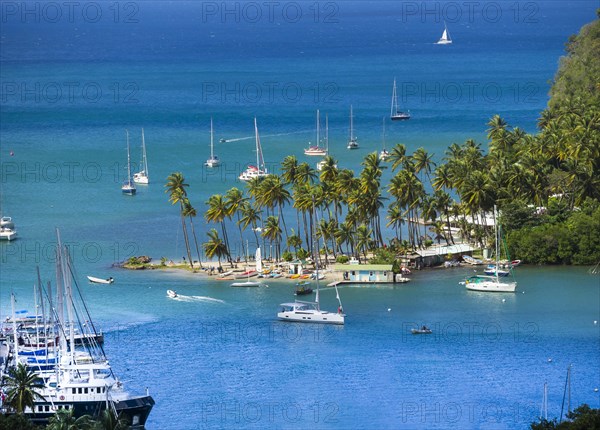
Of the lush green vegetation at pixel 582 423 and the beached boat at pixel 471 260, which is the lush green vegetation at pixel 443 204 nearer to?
the beached boat at pixel 471 260

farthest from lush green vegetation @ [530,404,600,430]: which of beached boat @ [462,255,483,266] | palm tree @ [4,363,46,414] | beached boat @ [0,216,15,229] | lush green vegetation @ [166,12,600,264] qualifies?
beached boat @ [0,216,15,229]

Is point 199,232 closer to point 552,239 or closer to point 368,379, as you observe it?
point 552,239

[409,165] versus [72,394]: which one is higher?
[409,165]

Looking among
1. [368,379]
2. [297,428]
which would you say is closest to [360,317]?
[368,379]

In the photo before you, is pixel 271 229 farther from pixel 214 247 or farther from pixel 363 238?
pixel 363 238

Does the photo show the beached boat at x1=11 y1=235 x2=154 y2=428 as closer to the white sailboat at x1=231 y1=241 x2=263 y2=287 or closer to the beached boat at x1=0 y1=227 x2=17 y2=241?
the white sailboat at x1=231 y1=241 x2=263 y2=287
